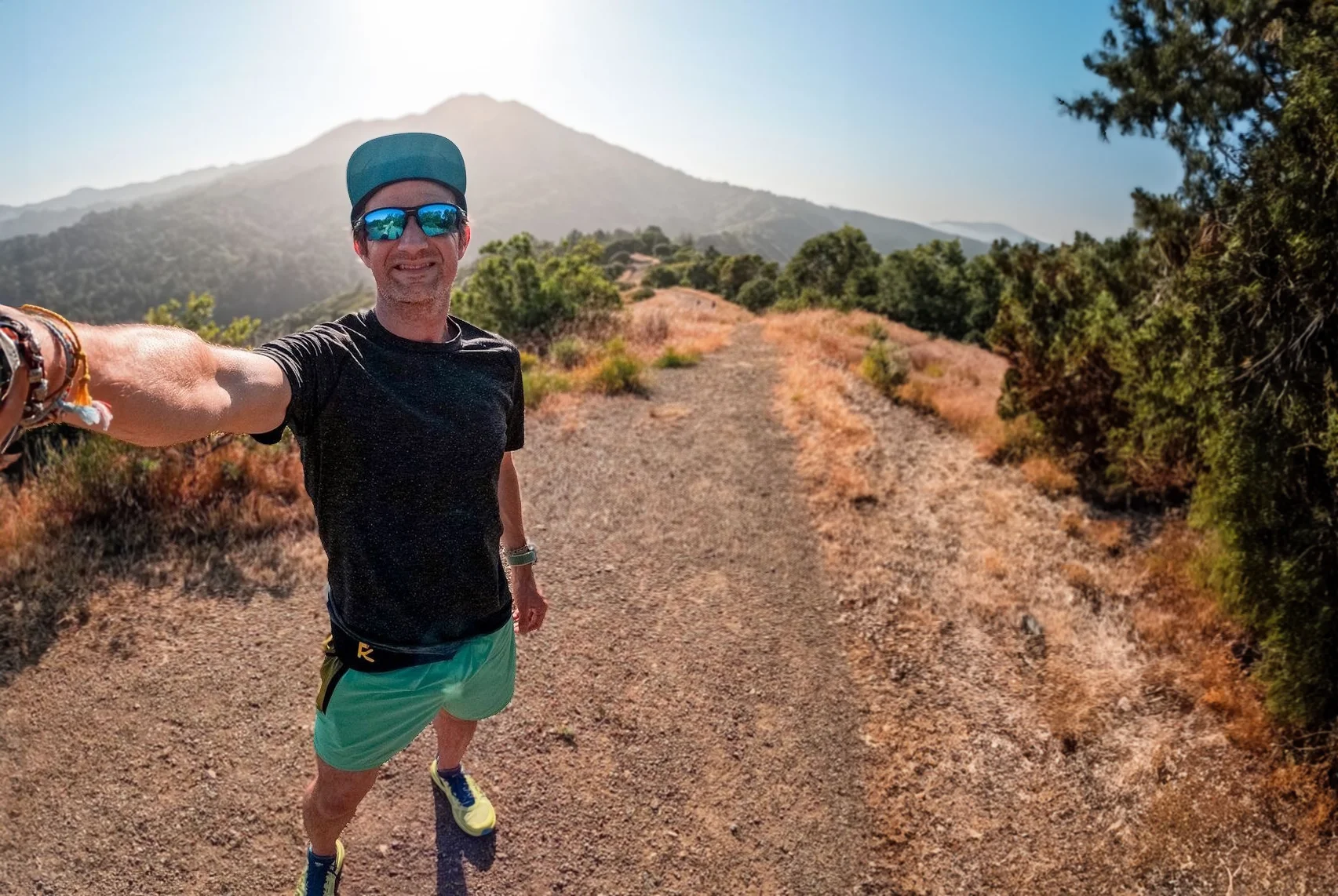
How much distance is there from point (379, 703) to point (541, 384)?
7946mm

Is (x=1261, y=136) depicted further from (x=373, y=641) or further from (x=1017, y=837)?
(x=373, y=641)

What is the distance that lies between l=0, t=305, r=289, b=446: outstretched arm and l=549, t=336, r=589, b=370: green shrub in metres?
10.3

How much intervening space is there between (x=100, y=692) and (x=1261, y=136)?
28.5 ft

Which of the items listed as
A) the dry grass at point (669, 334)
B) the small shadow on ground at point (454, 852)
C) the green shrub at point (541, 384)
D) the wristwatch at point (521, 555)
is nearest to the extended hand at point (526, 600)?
the wristwatch at point (521, 555)

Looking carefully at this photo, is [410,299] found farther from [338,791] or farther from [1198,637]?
[1198,637]

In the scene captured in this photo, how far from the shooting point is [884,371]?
1208 centimetres

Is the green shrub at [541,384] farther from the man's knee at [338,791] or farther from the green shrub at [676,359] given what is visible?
the man's knee at [338,791]

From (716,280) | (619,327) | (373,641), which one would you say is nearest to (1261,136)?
(373,641)

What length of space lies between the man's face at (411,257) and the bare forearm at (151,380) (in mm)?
594

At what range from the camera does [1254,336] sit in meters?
4.85

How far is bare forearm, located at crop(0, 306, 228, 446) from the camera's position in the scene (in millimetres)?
1120

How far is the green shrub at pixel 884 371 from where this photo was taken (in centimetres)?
1184

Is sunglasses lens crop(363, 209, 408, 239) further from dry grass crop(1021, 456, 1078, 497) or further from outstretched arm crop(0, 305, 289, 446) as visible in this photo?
dry grass crop(1021, 456, 1078, 497)

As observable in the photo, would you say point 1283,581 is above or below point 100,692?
above
